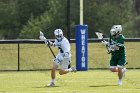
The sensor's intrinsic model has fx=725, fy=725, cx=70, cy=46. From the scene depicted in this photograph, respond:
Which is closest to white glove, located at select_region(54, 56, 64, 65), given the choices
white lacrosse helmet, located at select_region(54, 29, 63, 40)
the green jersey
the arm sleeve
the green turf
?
white lacrosse helmet, located at select_region(54, 29, 63, 40)

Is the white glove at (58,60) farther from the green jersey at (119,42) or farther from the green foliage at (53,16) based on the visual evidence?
the green foliage at (53,16)

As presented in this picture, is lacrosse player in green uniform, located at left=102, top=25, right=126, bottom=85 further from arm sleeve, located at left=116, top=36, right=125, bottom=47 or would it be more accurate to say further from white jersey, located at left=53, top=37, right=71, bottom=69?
white jersey, located at left=53, top=37, right=71, bottom=69

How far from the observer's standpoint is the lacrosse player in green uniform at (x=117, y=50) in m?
21.7

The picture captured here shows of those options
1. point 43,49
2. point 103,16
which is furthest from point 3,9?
point 43,49

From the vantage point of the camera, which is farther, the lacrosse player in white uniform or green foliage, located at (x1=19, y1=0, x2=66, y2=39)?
green foliage, located at (x1=19, y1=0, x2=66, y2=39)

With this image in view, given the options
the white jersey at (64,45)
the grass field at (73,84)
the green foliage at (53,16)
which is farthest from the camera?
the green foliage at (53,16)

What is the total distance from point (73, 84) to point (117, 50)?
1690 millimetres

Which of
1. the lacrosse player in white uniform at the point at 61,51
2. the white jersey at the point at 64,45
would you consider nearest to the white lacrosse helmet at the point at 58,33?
the lacrosse player in white uniform at the point at 61,51

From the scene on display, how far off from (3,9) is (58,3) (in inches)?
180

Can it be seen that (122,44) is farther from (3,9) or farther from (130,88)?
(3,9)

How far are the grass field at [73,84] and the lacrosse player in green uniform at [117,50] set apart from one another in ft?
1.61

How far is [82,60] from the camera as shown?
29141 millimetres

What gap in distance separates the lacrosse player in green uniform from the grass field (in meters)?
0.49

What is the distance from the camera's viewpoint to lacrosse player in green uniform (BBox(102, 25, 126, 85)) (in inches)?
853
